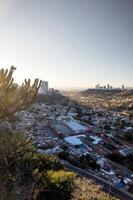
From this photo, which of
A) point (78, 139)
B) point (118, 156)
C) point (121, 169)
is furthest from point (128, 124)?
point (121, 169)

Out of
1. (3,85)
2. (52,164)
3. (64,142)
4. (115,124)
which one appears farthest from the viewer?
(115,124)

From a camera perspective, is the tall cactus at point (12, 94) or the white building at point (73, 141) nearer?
the tall cactus at point (12, 94)

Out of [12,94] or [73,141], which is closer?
[12,94]

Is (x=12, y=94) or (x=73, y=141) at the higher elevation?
(x=12, y=94)

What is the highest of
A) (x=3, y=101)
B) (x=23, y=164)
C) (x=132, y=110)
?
(x=3, y=101)

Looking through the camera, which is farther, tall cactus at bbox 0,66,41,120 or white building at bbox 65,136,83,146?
white building at bbox 65,136,83,146

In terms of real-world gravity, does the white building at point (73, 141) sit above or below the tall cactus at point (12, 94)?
below

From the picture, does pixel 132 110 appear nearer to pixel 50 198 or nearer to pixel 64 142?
pixel 64 142

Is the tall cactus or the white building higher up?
the tall cactus
